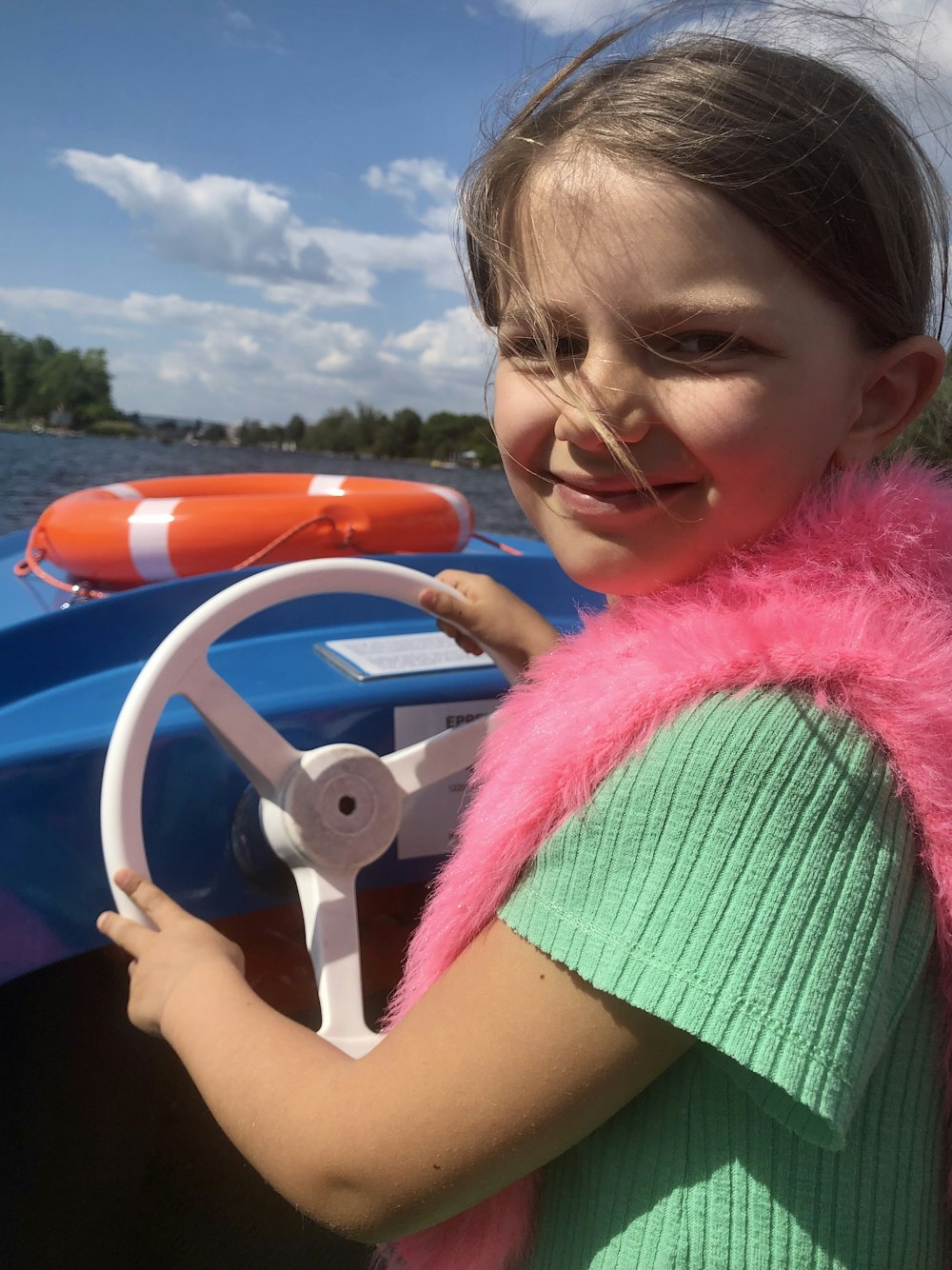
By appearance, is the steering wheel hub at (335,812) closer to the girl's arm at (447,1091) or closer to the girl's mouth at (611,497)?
the girl's arm at (447,1091)

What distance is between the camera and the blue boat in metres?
1.26

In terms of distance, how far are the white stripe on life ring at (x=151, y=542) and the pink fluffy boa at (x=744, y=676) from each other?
1381 mm

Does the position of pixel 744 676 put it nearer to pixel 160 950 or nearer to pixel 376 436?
pixel 160 950

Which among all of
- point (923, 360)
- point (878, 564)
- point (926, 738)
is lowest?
point (926, 738)

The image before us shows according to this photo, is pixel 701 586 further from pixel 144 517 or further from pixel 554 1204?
pixel 144 517

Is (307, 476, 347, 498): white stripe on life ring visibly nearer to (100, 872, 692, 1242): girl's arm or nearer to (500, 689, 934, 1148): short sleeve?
(100, 872, 692, 1242): girl's arm

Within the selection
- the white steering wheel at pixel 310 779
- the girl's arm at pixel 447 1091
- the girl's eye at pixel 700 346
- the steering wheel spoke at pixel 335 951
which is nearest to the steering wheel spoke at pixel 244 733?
the white steering wheel at pixel 310 779

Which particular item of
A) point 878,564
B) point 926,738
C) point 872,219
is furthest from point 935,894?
point 872,219

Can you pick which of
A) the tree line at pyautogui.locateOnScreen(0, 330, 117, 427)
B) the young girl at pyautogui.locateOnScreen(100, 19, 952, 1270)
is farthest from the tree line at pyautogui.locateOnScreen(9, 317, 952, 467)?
the young girl at pyautogui.locateOnScreen(100, 19, 952, 1270)

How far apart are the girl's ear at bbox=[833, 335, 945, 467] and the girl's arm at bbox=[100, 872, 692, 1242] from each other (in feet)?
1.46

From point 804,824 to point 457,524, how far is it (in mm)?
1766

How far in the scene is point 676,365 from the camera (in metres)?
0.71

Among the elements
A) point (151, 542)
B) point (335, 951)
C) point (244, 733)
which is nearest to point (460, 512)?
point (151, 542)

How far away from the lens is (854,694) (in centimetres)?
64
